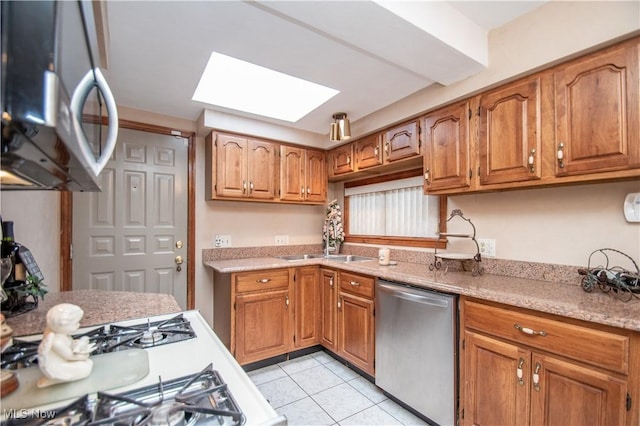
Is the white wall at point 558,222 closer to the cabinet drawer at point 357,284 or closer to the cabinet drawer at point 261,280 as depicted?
the cabinet drawer at point 357,284

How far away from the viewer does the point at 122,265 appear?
2.51m

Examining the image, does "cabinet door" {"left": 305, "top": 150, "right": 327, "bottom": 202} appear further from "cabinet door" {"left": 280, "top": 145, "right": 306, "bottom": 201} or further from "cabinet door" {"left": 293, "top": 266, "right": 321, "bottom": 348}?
"cabinet door" {"left": 293, "top": 266, "right": 321, "bottom": 348}

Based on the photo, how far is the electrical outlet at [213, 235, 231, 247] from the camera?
2926 mm

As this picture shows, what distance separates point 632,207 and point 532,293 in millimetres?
697

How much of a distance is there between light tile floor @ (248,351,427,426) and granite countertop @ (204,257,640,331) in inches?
34.5

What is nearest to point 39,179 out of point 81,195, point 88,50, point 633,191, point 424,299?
point 88,50

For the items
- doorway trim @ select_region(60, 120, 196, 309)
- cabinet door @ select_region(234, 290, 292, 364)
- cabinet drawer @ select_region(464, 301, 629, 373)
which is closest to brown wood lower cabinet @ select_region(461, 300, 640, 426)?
cabinet drawer @ select_region(464, 301, 629, 373)

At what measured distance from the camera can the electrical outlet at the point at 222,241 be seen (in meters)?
2.93

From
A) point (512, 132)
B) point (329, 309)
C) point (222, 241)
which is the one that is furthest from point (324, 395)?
point (512, 132)

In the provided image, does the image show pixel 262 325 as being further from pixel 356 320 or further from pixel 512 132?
pixel 512 132

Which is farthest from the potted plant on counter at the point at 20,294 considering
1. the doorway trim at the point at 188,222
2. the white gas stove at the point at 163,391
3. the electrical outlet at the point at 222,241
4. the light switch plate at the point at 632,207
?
the light switch plate at the point at 632,207

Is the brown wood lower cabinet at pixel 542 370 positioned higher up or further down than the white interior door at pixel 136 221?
further down

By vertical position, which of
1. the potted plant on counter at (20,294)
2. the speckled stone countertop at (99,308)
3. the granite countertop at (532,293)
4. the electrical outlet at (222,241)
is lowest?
the speckled stone countertop at (99,308)

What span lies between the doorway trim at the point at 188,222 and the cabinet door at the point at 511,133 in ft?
8.05
